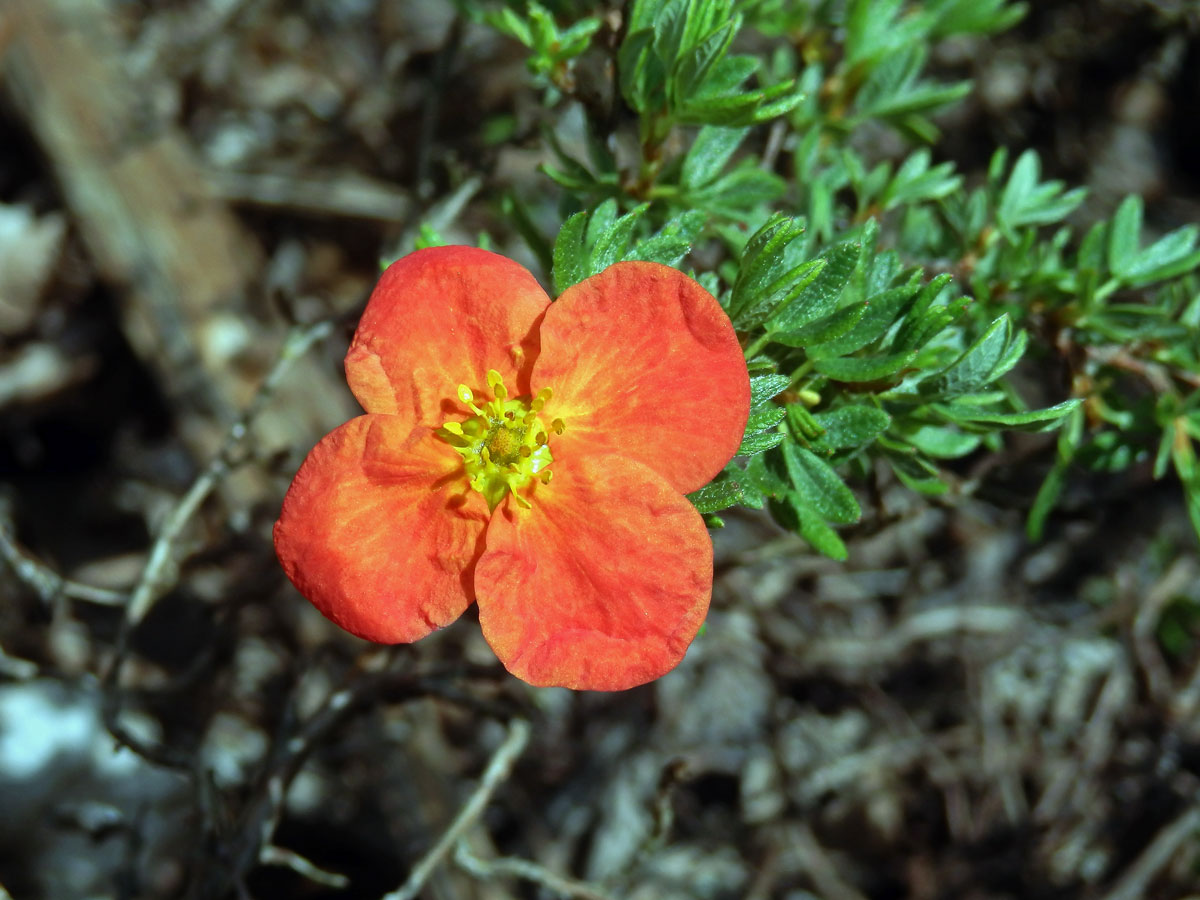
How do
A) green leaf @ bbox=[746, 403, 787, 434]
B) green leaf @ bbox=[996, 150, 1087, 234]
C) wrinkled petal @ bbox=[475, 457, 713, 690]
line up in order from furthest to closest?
green leaf @ bbox=[996, 150, 1087, 234]
green leaf @ bbox=[746, 403, 787, 434]
wrinkled petal @ bbox=[475, 457, 713, 690]

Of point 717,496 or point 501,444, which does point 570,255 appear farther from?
point 717,496

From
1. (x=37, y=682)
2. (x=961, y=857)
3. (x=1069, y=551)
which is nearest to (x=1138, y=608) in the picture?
(x=1069, y=551)

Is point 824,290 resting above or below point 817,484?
above

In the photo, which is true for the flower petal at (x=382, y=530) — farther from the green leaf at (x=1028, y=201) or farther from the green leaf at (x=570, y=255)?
the green leaf at (x=1028, y=201)

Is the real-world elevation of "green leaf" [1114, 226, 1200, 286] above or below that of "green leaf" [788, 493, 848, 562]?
above

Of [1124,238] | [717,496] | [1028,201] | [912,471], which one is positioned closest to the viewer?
[717,496]

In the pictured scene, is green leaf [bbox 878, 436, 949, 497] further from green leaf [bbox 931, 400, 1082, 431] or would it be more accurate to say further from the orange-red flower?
the orange-red flower

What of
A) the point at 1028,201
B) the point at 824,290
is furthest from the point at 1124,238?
the point at 824,290

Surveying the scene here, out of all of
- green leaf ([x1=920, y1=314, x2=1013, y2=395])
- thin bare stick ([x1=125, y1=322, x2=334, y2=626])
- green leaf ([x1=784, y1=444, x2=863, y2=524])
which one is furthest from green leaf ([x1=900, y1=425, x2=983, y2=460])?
thin bare stick ([x1=125, y1=322, x2=334, y2=626])

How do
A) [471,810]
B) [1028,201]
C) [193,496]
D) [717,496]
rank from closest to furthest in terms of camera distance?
[717,496] < [1028,201] < [471,810] < [193,496]
